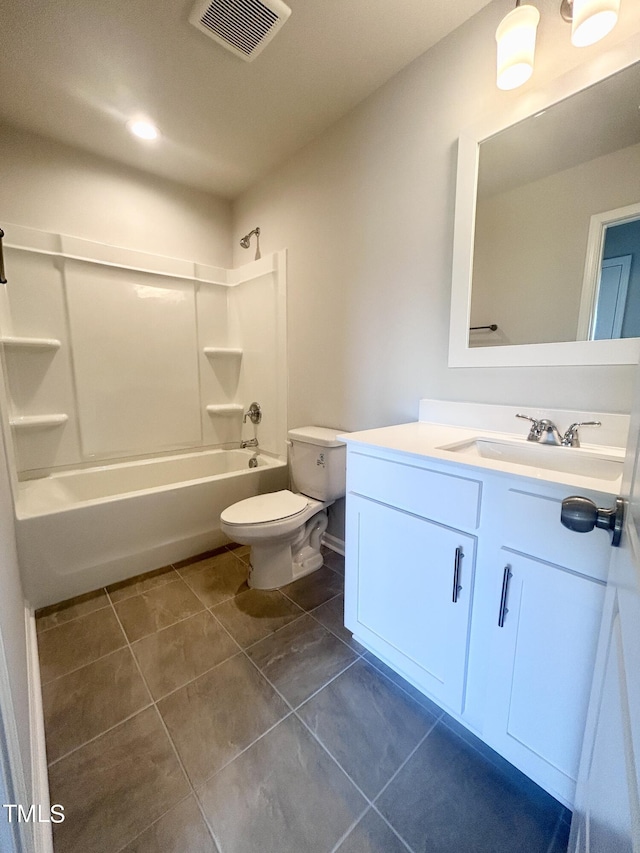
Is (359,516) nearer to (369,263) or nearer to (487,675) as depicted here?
(487,675)

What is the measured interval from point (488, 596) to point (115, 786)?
116cm

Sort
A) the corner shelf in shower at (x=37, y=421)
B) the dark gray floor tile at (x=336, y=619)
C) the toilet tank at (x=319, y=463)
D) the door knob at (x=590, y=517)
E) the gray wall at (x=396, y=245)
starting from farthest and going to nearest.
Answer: the corner shelf in shower at (x=37, y=421) → the toilet tank at (x=319, y=463) → the dark gray floor tile at (x=336, y=619) → the gray wall at (x=396, y=245) → the door knob at (x=590, y=517)

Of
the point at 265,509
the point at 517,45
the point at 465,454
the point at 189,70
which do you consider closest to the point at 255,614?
the point at 265,509

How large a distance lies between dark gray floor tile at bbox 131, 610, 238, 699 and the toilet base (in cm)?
30

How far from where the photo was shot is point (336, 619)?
1.57 m

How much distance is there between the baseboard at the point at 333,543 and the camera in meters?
2.13

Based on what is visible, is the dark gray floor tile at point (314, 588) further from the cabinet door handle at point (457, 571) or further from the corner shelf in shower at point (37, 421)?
the corner shelf in shower at point (37, 421)

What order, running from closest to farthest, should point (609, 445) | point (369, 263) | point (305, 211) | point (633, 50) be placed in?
point (633, 50) → point (609, 445) → point (369, 263) → point (305, 211)

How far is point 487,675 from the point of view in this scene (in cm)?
94

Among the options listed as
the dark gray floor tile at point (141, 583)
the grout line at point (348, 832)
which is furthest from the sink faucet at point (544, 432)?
the dark gray floor tile at point (141, 583)

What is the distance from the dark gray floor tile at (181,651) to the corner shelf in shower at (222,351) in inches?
73.7

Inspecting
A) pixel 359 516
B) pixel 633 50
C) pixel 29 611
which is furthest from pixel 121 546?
pixel 633 50

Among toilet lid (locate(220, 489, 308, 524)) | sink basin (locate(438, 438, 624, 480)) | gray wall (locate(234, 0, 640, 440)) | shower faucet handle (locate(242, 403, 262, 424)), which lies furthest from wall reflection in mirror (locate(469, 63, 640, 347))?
shower faucet handle (locate(242, 403, 262, 424))

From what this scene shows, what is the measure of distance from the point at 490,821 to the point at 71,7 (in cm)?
290
